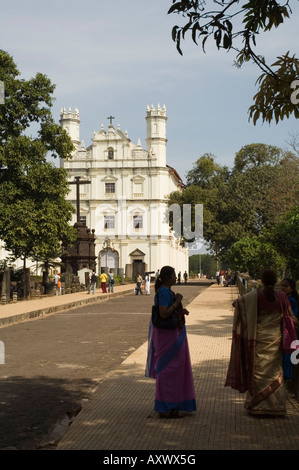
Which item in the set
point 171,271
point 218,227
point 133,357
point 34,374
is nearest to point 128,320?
point 133,357

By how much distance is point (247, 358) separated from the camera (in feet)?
20.5

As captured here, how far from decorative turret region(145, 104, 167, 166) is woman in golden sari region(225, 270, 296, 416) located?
66.4 meters

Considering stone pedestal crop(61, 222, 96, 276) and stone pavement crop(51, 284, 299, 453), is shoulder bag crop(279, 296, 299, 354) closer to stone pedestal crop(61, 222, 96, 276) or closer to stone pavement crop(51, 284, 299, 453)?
stone pavement crop(51, 284, 299, 453)

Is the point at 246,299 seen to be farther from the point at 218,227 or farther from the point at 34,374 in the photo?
the point at 218,227

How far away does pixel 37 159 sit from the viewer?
2941cm

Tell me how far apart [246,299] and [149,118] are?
222 ft

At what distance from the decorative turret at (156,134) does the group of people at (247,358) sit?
66251mm

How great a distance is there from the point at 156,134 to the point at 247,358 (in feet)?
221

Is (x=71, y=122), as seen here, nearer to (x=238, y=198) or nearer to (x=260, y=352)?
(x=238, y=198)

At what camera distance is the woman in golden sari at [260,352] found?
621 centimetres

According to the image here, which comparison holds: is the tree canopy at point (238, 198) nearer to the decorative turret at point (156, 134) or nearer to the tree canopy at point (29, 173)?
the decorative turret at point (156, 134)


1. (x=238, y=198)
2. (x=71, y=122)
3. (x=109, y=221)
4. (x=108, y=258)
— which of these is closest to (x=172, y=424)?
(x=238, y=198)

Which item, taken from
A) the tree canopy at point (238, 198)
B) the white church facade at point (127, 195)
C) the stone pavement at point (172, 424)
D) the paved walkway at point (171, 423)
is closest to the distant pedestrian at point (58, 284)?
the tree canopy at point (238, 198)

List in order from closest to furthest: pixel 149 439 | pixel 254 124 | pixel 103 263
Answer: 1. pixel 149 439
2. pixel 254 124
3. pixel 103 263
